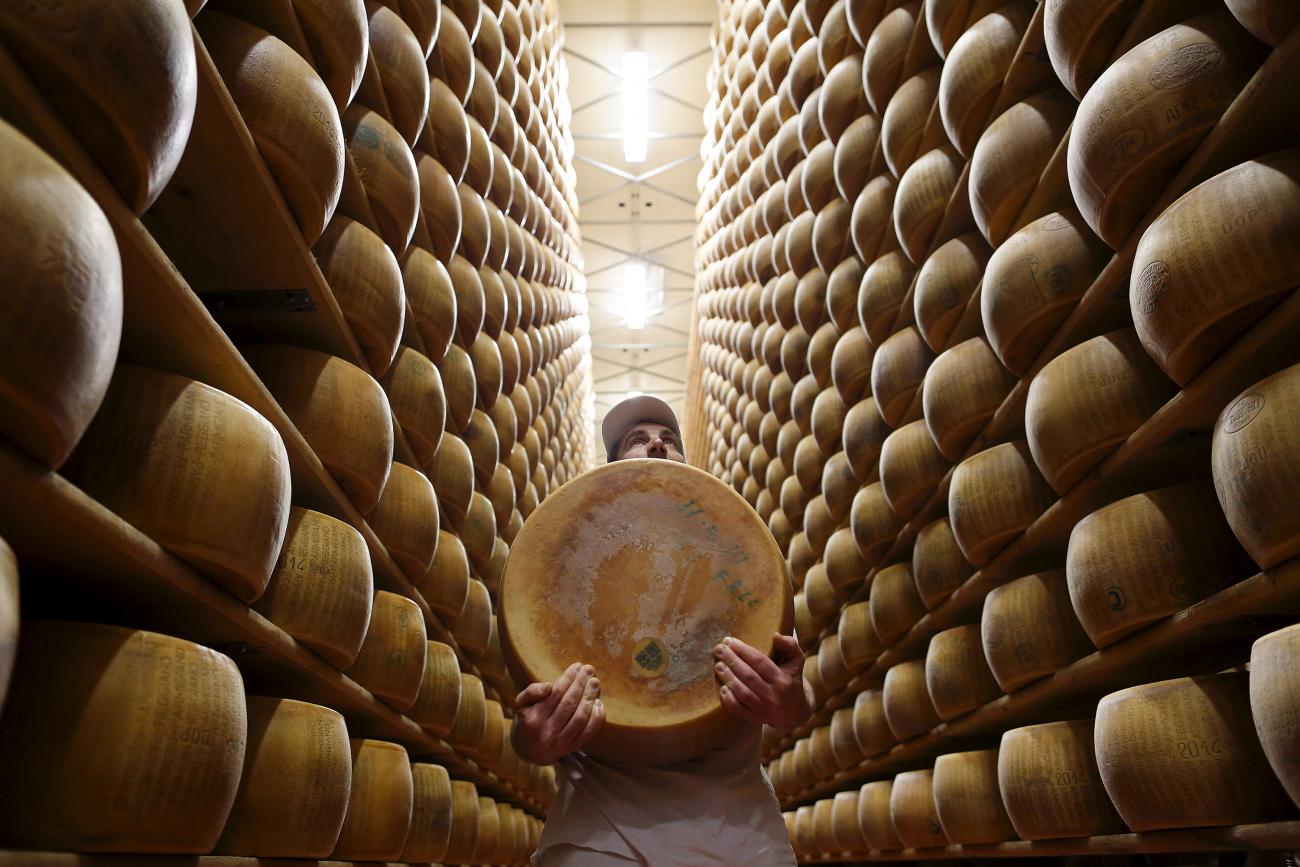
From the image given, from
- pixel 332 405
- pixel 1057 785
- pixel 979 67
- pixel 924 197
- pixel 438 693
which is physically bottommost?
pixel 1057 785

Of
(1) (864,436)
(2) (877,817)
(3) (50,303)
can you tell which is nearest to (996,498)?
(1) (864,436)

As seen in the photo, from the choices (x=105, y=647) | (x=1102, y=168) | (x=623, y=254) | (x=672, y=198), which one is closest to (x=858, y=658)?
(x=1102, y=168)

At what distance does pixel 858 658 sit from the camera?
3123mm

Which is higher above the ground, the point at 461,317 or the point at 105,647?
the point at 461,317

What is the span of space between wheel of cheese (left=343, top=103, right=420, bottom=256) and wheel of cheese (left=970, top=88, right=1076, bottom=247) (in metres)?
1.21

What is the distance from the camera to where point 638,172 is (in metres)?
9.05

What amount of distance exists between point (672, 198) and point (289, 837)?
846cm

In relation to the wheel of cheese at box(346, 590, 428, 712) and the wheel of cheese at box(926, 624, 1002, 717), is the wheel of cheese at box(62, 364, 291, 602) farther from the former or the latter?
the wheel of cheese at box(926, 624, 1002, 717)

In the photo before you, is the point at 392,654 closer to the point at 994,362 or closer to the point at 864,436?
the point at 994,362

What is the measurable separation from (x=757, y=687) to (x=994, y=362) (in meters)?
1.06

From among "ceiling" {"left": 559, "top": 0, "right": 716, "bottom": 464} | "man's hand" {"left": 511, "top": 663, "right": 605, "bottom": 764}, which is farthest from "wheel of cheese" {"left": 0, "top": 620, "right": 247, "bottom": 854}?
"ceiling" {"left": 559, "top": 0, "right": 716, "bottom": 464}

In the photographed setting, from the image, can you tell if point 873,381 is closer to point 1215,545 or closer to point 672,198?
point 1215,545

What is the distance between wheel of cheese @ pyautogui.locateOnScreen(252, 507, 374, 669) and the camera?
148 cm

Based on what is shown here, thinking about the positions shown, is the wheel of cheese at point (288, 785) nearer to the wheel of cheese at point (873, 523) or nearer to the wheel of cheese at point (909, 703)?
the wheel of cheese at point (909, 703)
